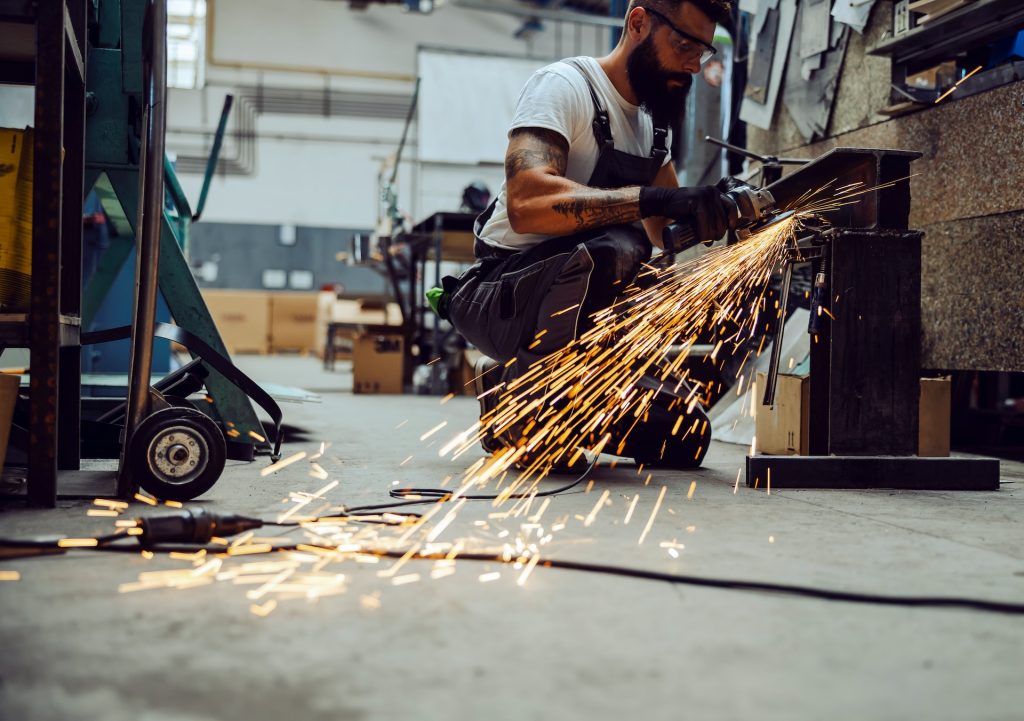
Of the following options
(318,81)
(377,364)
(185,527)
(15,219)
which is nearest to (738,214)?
(185,527)

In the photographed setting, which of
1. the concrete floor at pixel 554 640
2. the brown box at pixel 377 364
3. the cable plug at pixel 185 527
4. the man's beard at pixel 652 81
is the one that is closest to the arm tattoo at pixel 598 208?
the man's beard at pixel 652 81

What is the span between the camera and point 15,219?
182cm

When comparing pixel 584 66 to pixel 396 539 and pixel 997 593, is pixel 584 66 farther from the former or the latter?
pixel 997 593

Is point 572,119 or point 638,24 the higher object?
point 638,24

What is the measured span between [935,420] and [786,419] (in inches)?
15.9

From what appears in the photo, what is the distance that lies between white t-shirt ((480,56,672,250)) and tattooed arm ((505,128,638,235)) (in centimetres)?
5

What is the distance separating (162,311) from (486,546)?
4.01 m

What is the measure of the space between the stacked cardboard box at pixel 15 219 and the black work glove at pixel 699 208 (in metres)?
1.36

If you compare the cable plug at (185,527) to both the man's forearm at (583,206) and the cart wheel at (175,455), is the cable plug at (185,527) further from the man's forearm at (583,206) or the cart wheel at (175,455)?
the man's forearm at (583,206)

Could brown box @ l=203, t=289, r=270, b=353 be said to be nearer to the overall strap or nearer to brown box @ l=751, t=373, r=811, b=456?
brown box @ l=751, t=373, r=811, b=456

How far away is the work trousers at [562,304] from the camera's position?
2314 mm

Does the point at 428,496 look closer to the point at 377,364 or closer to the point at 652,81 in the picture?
the point at 652,81

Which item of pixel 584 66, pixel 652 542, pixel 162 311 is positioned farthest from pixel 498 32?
pixel 652 542

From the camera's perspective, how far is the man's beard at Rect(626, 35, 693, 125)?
250cm
